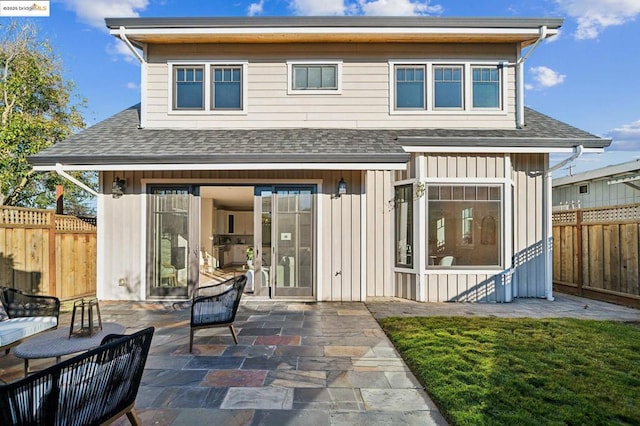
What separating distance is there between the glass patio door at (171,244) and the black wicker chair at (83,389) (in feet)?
15.3

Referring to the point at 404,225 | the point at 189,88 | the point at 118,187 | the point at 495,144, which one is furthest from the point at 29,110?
the point at 495,144

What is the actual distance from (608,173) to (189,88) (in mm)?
12638

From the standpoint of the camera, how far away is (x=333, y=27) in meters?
7.41

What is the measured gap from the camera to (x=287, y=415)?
9.51 feet

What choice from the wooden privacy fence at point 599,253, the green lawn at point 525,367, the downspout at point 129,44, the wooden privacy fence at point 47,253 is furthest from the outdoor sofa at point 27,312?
the wooden privacy fence at point 599,253

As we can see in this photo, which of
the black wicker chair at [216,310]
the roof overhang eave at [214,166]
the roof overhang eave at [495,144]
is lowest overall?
the black wicker chair at [216,310]

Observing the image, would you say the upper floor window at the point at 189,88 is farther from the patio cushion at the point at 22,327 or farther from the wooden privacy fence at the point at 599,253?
the wooden privacy fence at the point at 599,253

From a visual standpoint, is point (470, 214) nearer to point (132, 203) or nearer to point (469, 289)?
point (469, 289)

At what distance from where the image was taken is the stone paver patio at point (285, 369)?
9.66 ft

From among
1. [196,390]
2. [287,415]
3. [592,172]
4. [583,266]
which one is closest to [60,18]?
[196,390]

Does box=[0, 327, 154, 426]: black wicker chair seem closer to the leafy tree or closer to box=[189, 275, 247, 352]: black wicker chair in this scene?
box=[189, 275, 247, 352]: black wicker chair

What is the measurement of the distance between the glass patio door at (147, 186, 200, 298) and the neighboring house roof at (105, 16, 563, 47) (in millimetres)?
3433

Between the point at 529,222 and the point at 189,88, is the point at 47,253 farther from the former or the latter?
the point at 529,222

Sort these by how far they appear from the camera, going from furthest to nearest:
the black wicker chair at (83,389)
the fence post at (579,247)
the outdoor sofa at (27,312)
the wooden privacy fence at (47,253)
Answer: the fence post at (579,247)
the wooden privacy fence at (47,253)
the outdoor sofa at (27,312)
the black wicker chair at (83,389)
